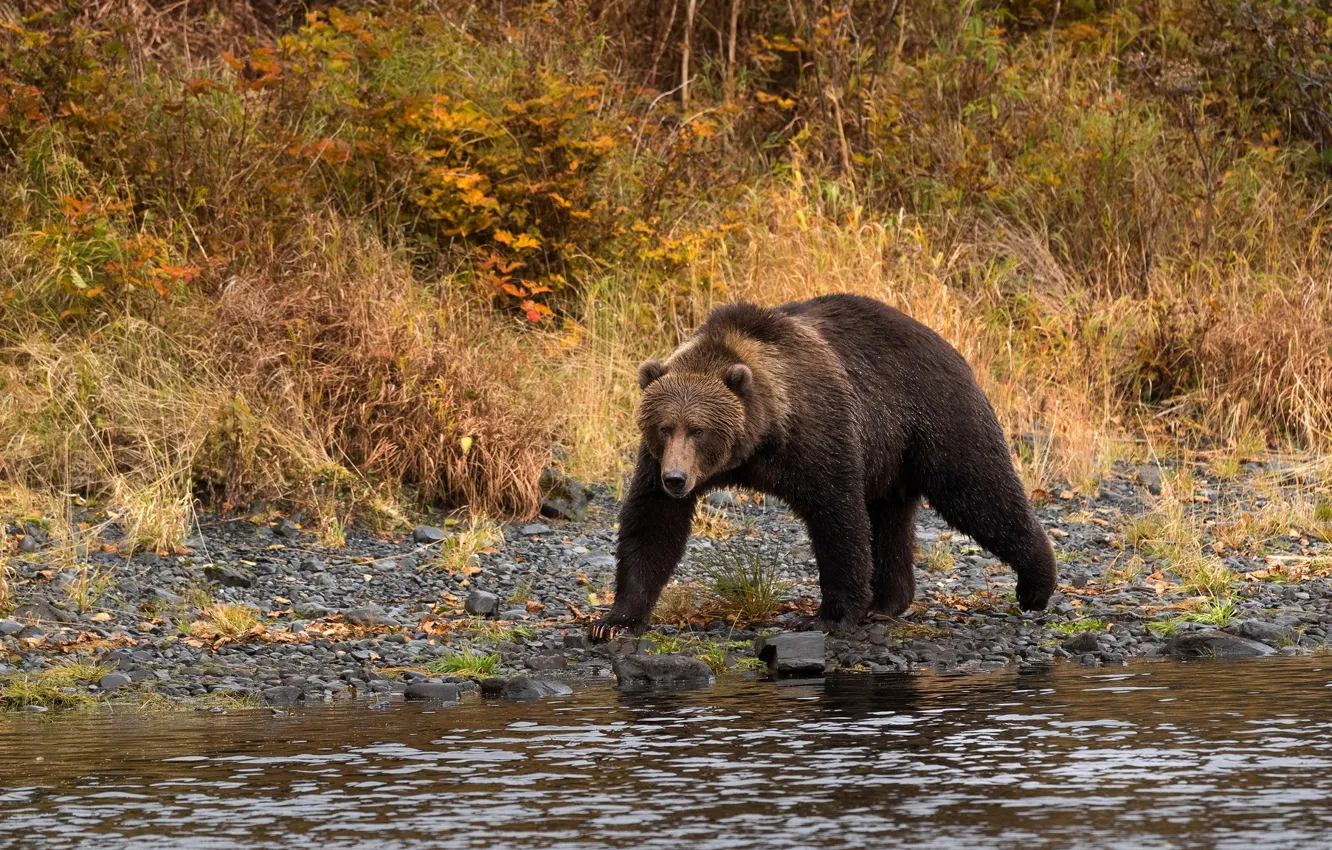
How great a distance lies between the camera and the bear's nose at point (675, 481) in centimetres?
730

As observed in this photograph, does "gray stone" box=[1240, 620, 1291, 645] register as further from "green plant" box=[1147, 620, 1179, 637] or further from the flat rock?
the flat rock

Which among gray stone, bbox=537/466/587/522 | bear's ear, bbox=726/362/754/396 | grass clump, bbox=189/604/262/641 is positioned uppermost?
bear's ear, bbox=726/362/754/396

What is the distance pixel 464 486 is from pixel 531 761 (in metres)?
4.85

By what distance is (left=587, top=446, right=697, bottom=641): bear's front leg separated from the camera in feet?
25.2

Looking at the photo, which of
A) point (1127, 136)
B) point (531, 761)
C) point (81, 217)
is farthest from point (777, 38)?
point (531, 761)

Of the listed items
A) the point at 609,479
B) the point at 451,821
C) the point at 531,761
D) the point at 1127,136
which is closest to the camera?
the point at 451,821

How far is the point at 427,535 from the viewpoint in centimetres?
988

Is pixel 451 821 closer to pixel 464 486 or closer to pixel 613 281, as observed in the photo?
pixel 464 486

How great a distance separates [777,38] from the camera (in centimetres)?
1588

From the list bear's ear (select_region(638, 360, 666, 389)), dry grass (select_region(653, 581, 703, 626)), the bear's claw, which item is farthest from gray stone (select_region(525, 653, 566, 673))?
bear's ear (select_region(638, 360, 666, 389))

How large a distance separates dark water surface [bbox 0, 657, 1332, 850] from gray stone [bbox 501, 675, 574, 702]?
12cm

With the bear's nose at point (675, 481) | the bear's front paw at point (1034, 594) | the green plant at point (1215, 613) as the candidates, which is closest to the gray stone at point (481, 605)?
the bear's nose at point (675, 481)

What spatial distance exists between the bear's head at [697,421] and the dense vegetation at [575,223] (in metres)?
2.88

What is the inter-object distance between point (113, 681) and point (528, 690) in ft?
5.39
